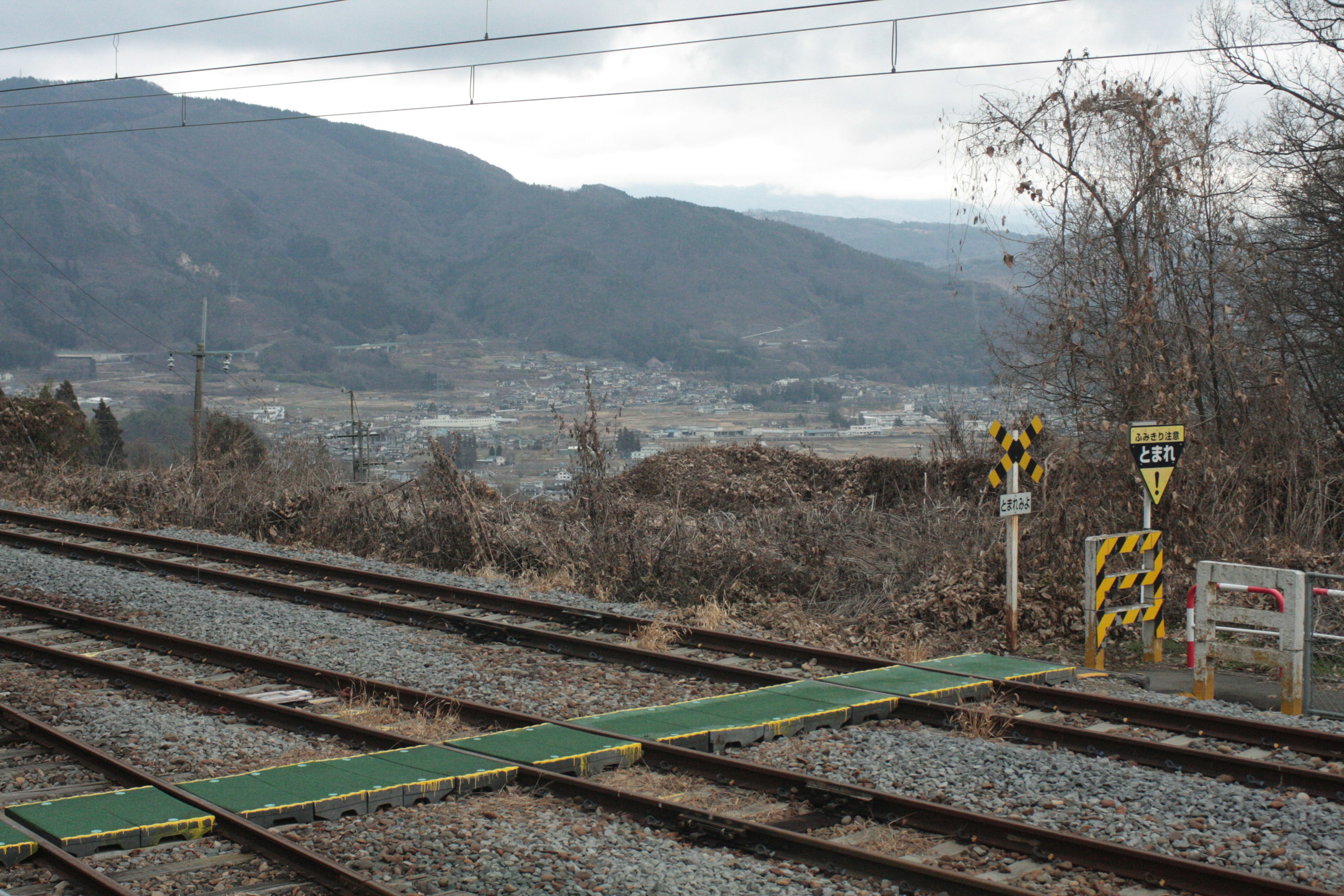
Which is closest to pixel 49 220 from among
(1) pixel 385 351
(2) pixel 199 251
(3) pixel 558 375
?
(2) pixel 199 251

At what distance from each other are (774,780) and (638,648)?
4.09m

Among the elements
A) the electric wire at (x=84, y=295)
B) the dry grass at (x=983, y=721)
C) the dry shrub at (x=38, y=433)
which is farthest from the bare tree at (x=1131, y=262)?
the electric wire at (x=84, y=295)

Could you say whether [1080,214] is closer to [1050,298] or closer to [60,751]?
[1050,298]

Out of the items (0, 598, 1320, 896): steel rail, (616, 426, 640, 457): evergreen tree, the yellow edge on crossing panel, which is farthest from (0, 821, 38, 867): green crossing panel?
(616, 426, 640, 457): evergreen tree

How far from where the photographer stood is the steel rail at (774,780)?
5449 mm

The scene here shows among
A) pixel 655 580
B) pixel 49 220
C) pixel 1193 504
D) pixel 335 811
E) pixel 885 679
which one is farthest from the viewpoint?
pixel 49 220

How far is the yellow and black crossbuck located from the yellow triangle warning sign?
→ 0.98 metres

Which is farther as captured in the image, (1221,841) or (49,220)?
(49,220)

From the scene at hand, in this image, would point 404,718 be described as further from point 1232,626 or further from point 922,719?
point 1232,626

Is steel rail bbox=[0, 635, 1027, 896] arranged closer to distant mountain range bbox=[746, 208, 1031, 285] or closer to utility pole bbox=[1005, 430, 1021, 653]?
utility pole bbox=[1005, 430, 1021, 653]

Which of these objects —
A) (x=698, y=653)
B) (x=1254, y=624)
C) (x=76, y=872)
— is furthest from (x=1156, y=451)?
(x=76, y=872)

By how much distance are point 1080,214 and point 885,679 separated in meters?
10.8

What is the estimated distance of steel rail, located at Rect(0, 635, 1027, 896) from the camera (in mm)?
5363

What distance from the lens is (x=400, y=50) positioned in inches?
610
